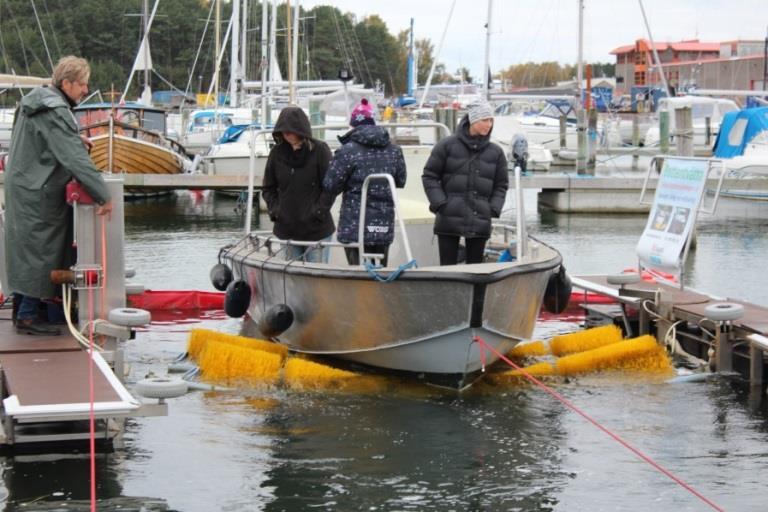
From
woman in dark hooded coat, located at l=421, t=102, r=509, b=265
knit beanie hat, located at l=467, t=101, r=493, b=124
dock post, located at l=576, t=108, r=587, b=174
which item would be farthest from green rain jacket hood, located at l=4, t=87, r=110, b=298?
dock post, located at l=576, t=108, r=587, b=174

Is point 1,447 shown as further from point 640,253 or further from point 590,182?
point 590,182

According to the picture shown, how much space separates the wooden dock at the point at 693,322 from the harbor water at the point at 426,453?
0.29m

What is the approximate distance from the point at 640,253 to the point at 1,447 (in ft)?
23.0

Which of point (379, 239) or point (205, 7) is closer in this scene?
point (379, 239)

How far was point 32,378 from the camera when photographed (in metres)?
7.57

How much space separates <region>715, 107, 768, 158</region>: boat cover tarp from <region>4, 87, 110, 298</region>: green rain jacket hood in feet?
81.1

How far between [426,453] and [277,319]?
2.45 m

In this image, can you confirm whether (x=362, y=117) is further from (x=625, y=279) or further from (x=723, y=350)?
(x=723, y=350)

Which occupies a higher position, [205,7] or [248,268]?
[205,7]

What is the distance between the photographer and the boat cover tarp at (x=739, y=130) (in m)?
31.1

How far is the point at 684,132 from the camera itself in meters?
22.5

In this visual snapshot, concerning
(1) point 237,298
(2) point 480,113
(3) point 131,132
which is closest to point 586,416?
(2) point 480,113

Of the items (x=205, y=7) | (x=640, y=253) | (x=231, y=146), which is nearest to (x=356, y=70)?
(x=205, y=7)

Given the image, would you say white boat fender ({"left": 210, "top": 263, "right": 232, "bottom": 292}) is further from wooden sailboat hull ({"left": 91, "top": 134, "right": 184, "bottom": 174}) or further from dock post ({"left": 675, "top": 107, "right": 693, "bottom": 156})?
wooden sailboat hull ({"left": 91, "top": 134, "right": 184, "bottom": 174})
